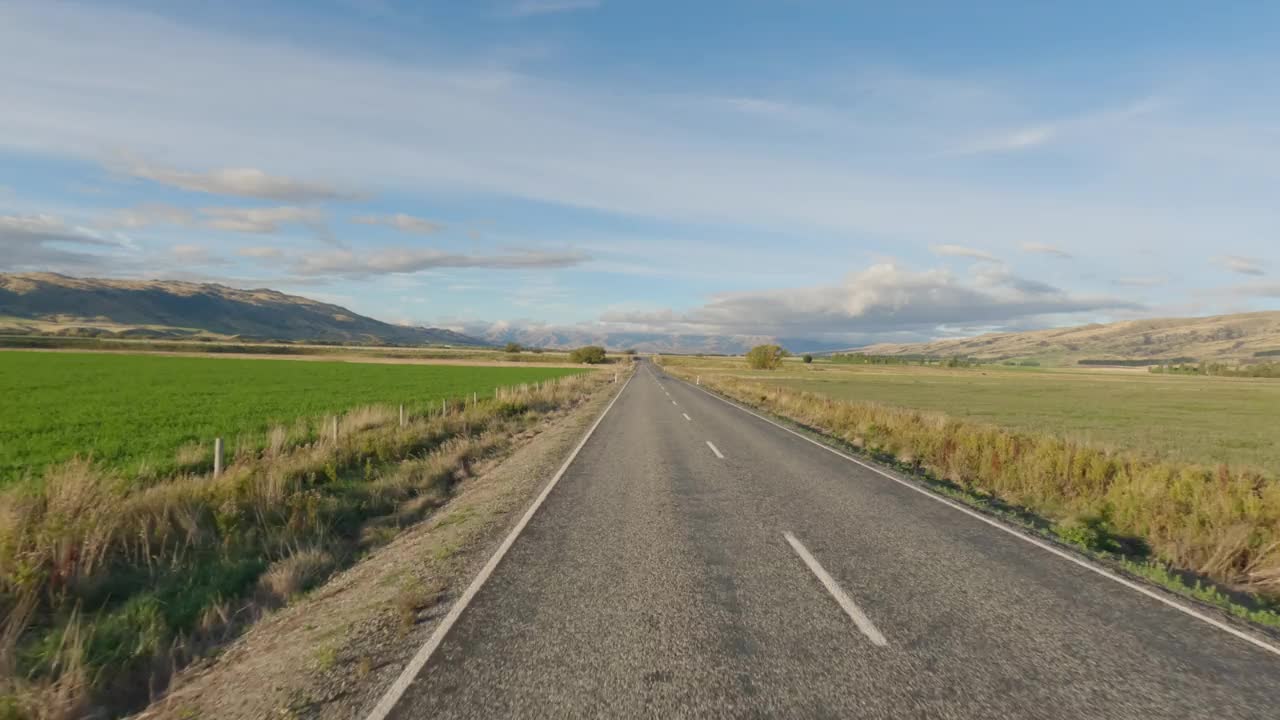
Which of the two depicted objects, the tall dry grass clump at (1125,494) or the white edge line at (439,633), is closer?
the white edge line at (439,633)

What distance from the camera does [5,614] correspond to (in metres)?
5.11

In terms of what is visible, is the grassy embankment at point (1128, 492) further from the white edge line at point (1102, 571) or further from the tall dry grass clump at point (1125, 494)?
the white edge line at point (1102, 571)

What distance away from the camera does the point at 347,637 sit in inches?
185

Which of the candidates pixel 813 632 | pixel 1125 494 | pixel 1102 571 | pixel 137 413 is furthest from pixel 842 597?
pixel 137 413

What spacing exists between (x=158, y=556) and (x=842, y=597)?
7.39m

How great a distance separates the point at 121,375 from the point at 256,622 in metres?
46.9

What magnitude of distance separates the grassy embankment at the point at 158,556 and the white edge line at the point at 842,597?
5159 millimetres

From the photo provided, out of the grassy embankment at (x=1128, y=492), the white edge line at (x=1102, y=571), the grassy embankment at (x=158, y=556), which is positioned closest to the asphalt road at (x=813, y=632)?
the white edge line at (x=1102, y=571)

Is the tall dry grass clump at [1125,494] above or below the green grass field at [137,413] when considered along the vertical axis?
above

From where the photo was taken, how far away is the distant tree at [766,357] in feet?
336

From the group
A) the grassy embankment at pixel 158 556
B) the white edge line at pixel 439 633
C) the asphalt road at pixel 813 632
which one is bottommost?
the grassy embankment at pixel 158 556

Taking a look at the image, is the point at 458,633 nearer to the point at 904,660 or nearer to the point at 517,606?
the point at 517,606

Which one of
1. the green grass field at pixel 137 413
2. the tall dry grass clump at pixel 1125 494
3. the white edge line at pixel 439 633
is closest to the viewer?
the white edge line at pixel 439 633

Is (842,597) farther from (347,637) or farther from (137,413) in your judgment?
(137,413)
